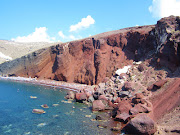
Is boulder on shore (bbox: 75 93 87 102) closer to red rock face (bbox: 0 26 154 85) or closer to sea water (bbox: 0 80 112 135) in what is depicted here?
sea water (bbox: 0 80 112 135)

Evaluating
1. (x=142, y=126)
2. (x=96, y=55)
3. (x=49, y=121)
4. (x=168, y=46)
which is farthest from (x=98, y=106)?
(x=96, y=55)

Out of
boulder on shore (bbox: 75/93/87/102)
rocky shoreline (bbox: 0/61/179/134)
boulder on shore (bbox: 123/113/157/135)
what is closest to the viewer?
boulder on shore (bbox: 123/113/157/135)

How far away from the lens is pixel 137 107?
27062 mm

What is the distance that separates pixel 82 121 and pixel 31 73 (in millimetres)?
57312

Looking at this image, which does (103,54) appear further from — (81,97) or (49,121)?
(49,121)

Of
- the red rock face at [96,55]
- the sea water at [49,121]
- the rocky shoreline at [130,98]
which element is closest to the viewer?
the rocky shoreline at [130,98]

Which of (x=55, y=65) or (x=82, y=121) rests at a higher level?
(x=55, y=65)

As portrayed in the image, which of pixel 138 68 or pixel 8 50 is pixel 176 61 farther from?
pixel 8 50

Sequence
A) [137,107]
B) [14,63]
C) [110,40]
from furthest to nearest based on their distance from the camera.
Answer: [14,63]
[110,40]
[137,107]

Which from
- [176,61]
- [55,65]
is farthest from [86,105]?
[55,65]

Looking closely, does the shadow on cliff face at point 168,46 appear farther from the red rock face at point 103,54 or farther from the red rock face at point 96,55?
the red rock face at point 96,55

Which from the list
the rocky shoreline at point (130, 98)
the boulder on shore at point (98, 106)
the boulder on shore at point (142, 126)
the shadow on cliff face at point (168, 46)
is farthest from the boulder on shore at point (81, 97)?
the shadow on cliff face at point (168, 46)

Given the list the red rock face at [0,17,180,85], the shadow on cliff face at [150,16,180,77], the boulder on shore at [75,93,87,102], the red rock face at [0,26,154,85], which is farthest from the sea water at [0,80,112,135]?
the red rock face at [0,26,154,85]

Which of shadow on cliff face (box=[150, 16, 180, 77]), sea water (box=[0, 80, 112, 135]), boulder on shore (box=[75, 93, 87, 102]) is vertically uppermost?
shadow on cliff face (box=[150, 16, 180, 77])
